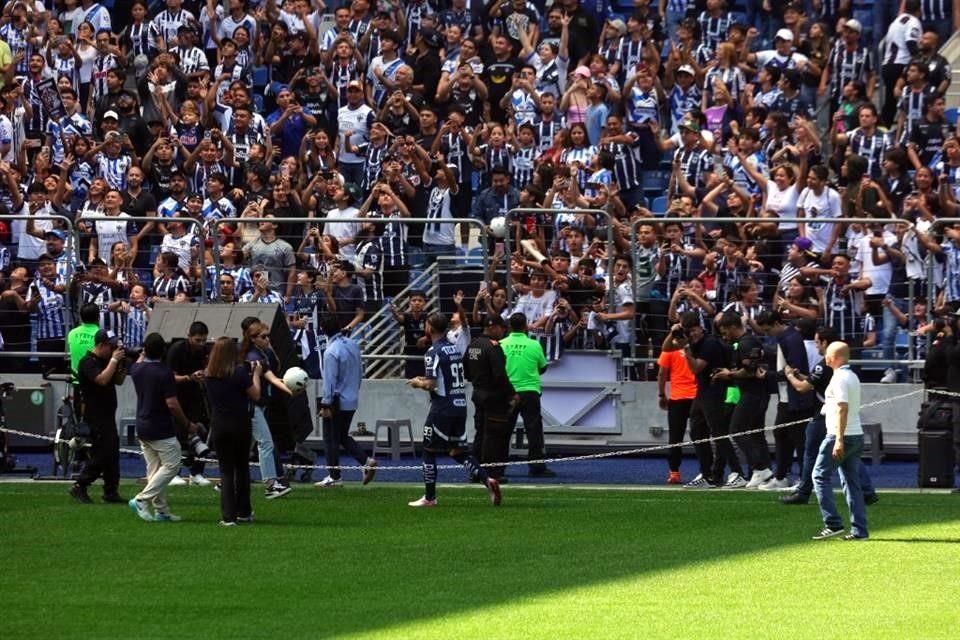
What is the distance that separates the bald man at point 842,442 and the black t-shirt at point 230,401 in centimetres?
509

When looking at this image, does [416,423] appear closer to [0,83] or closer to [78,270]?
[78,270]

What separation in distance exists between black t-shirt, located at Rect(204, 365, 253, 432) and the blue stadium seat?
10.0 m

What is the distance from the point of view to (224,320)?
2288 cm

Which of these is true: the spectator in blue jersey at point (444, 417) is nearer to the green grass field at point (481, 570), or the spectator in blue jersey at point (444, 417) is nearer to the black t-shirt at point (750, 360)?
the green grass field at point (481, 570)

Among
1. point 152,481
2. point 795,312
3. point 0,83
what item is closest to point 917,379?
point 795,312

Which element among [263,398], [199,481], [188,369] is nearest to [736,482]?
[263,398]

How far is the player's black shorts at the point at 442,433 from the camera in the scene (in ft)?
65.9

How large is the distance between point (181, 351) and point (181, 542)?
14.5 ft

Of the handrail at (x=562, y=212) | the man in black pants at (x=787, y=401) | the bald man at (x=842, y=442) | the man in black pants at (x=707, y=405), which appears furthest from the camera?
the handrail at (x=562, y=212)

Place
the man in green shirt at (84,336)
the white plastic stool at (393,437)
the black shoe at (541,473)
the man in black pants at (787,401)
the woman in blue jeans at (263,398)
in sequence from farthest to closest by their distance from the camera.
Result: the white plastic stool at (393,437), the black shoe at (541,473), the man in green shirt at (84,336), the man in black pants at (787,401), the woman in blue jeans at (263,398)

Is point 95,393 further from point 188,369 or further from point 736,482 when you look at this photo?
point 736,482

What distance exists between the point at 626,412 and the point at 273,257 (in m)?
4.84

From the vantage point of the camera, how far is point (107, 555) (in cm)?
1648

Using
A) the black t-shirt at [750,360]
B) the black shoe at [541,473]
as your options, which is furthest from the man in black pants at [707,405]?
the black shoe at [541,473]
